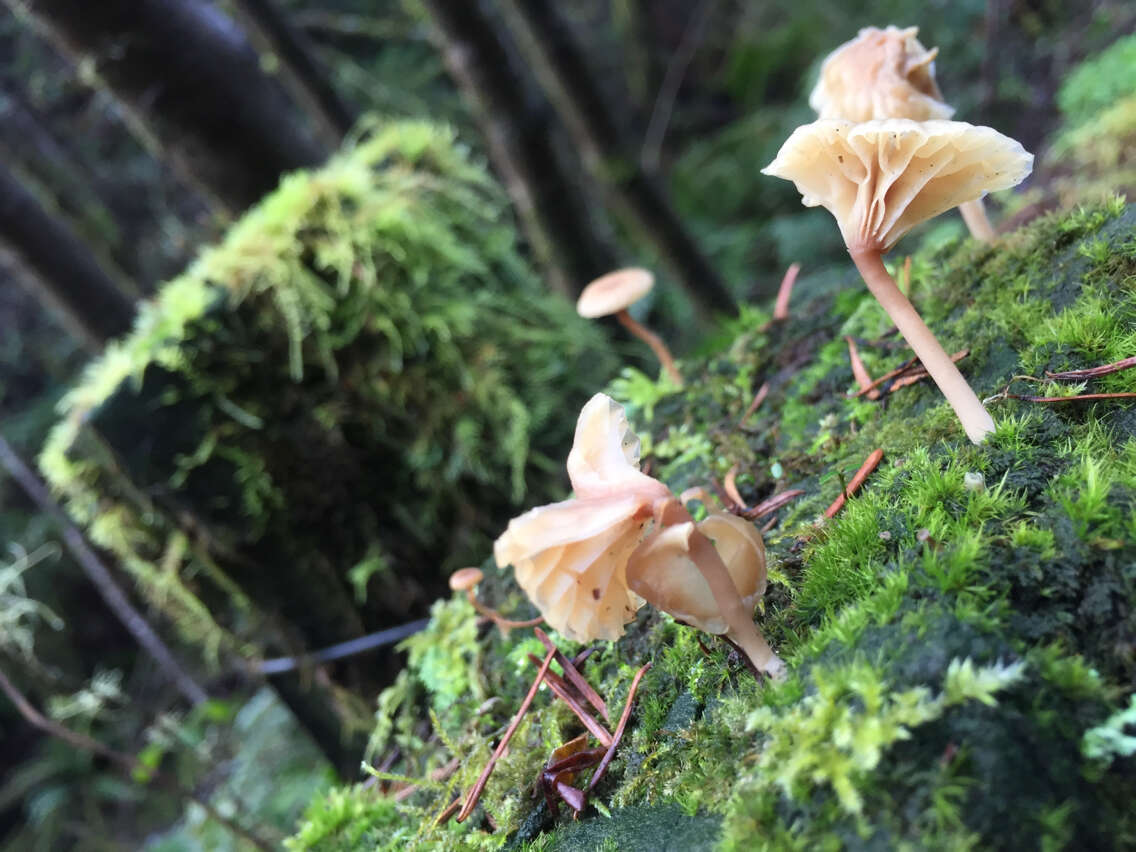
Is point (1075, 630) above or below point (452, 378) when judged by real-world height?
below

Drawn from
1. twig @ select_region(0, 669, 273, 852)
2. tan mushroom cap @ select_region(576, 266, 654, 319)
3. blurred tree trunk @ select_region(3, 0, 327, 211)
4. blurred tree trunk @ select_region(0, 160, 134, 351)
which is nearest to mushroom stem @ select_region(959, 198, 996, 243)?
tan mushroom cap @ select_region(576, 266, 654, 319)

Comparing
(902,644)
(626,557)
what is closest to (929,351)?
(902,644)

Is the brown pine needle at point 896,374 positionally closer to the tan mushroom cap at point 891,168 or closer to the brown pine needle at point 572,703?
the tan mushroom cap at point 891,168

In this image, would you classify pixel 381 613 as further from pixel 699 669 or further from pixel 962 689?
pixel 962 689

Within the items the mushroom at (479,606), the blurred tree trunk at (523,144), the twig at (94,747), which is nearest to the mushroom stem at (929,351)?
the mushroom at (479,606)

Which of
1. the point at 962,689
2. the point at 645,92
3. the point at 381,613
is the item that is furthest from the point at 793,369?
the point at 645,92
